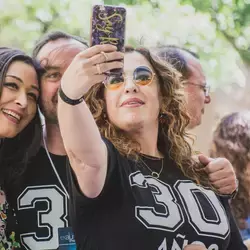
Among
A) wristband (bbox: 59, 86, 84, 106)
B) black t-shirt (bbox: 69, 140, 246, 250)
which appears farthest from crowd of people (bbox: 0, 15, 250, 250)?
wristband (bbox: 59, 86, 84, 106)

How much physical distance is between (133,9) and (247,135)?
0.50 metres

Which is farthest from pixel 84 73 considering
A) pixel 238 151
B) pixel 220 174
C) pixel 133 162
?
pixel 238 151

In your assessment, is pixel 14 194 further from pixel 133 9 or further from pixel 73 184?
pixel 133 9

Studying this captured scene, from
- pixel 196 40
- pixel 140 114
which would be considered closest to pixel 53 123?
pixel 140 114

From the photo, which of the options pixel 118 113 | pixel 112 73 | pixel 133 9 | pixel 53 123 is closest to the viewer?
pixel 112 73

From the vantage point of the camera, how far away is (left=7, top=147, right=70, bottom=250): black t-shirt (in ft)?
4.18

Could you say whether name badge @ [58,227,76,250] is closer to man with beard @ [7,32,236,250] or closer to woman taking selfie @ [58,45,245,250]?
man with beard @ [7,32,236,250]

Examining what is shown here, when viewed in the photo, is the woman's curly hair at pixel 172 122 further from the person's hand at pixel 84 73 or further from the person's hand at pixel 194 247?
the person's hand at pixel 84 73

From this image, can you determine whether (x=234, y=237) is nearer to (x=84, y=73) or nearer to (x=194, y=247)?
(x=194, y=247)

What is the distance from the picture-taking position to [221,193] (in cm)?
131

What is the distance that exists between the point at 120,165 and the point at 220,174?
0.39 metres

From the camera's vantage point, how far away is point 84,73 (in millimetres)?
896

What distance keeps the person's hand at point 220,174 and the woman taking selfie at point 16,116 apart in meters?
0.44

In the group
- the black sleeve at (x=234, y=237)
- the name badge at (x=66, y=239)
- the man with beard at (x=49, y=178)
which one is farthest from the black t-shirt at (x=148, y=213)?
the name badge at (x=66, y=239)
